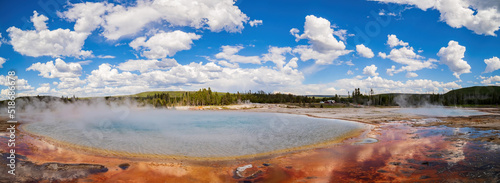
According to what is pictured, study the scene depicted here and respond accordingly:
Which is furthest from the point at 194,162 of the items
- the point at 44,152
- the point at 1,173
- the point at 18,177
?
the point at 44,152

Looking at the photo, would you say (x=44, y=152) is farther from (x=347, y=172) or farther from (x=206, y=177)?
(x=347, y=172)

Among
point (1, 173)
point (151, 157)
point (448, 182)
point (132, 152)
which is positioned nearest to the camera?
point (448, 182)

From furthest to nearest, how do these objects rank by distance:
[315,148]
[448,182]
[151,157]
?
[315,148] < [151,157] < [448,182]

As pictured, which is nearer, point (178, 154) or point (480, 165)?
point (480, 165)

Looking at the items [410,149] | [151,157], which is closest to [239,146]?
[151,157]

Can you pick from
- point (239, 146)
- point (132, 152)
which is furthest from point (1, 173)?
point (239, 146)

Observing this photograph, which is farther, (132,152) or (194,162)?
(132,152)

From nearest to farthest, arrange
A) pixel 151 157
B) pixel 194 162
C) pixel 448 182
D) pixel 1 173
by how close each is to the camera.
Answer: pixel 448 182 < pixel 1 173 < pixel 194 162 < pixel 151 157

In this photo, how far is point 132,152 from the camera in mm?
13742

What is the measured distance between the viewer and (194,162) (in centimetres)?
1161

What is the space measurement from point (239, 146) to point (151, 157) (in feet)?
17.8

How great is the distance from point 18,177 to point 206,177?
269 inches

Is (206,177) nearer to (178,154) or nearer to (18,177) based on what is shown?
(178,154)

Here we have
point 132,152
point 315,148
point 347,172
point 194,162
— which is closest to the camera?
point 347,172
